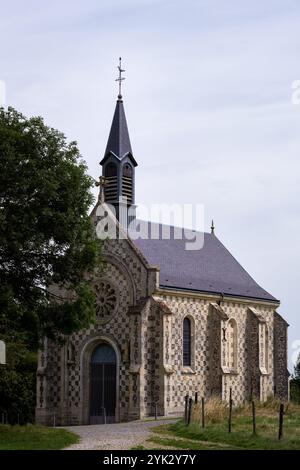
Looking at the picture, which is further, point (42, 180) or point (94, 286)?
point (94, 286)

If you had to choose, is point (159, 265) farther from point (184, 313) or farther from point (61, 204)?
point (61, 204)

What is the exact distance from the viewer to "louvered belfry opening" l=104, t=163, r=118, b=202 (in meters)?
51.8

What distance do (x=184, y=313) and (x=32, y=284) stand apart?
48.0 ft

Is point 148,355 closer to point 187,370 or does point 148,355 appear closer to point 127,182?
point 187,370

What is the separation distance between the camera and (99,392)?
49125 mm

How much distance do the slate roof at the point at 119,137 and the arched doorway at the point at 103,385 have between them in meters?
11.1

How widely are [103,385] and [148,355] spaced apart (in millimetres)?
3545

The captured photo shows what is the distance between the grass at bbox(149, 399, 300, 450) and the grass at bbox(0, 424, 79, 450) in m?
3.21

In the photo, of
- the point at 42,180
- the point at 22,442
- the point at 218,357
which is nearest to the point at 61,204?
the point at 42,180

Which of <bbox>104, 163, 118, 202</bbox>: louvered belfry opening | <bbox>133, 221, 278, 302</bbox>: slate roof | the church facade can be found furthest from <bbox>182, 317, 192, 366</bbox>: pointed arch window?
<bbox>104, 163, 118, 202</bbox>: louvered belfry opening

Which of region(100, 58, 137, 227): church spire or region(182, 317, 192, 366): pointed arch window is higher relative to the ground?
region(100, 58, 137, 227): church spire

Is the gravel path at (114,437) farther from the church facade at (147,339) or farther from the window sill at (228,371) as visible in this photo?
the window sill at (228,371)

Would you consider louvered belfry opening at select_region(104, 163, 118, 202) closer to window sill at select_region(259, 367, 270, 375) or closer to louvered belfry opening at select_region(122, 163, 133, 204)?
louvered belfry opening at select_region(122, 163, 133, 204)

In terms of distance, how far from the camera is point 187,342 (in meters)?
50.2
